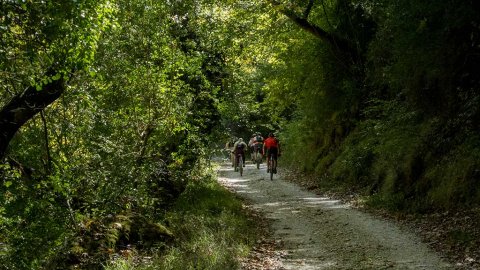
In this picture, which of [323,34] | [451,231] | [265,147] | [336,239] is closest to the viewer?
[451,231]

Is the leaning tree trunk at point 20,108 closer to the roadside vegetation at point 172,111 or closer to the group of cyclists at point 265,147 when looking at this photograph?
the roadside vegetation at point 172,111

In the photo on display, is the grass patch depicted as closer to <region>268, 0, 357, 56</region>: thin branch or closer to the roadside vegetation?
the roadside vegetation

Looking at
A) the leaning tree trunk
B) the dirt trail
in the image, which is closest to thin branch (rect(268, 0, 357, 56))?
the dirt trail

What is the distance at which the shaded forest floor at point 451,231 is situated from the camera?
750 centimetres

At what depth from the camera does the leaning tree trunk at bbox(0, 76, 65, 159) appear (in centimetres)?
687

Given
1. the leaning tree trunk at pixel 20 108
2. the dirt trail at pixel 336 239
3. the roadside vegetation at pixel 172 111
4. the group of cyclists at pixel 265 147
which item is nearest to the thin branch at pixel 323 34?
the roadside vegetation at pixel 172 111

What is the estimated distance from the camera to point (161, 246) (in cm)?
941

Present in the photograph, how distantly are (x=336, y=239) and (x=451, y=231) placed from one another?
2.19 meters

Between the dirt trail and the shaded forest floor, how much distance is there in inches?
9.9

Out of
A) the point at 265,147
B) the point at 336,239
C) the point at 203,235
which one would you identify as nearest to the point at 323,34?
the point at 265,147

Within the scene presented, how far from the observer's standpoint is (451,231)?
28.6ft

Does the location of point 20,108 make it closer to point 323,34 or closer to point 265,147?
point 323,34

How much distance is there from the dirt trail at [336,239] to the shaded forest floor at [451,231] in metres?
0.25

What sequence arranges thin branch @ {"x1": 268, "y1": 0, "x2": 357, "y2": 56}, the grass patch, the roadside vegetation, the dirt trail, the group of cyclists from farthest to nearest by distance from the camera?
1. the group of cyclists
2. thin branch @ {"x1": 268, "y1": 0, "x2": 357, "y2": 56}
3. the grass patch
4. the dirt trail
5. the roadside vegetation
